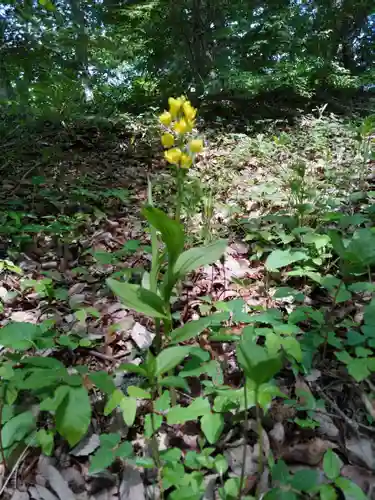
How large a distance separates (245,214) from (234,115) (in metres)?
2.73

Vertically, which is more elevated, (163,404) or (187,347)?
(187,347)

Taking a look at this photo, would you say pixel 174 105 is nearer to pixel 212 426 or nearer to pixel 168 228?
pixel 168 228

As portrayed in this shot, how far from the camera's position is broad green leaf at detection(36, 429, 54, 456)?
1.00m

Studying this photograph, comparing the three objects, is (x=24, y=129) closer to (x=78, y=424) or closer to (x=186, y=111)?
(x=186, y=111)

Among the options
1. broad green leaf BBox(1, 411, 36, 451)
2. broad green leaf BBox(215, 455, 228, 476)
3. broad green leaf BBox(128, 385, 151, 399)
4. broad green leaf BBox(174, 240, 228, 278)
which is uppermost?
broad green leaf BBox(174, 240, 228, 278)

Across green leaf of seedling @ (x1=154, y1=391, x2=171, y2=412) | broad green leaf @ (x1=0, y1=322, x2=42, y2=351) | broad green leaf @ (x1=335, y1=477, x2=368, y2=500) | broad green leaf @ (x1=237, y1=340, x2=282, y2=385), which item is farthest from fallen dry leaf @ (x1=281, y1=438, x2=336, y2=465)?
broad green leaf @ (x1=0, y1=322, x2=42, y2=351)

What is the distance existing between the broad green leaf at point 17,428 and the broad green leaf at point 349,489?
84 cm

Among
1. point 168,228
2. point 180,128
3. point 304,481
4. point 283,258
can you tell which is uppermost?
point 180,128

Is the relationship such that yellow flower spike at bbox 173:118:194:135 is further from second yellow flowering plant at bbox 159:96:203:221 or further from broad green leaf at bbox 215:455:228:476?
broad green leaf at bbox 215:455:228:476

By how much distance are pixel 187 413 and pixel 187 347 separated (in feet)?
0.58

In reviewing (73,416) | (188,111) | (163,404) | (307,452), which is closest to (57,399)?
(73,416)

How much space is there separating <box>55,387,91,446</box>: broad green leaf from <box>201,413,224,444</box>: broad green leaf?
0.31 metres

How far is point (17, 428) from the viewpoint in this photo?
40.6 inches

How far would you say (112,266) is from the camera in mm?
1960
